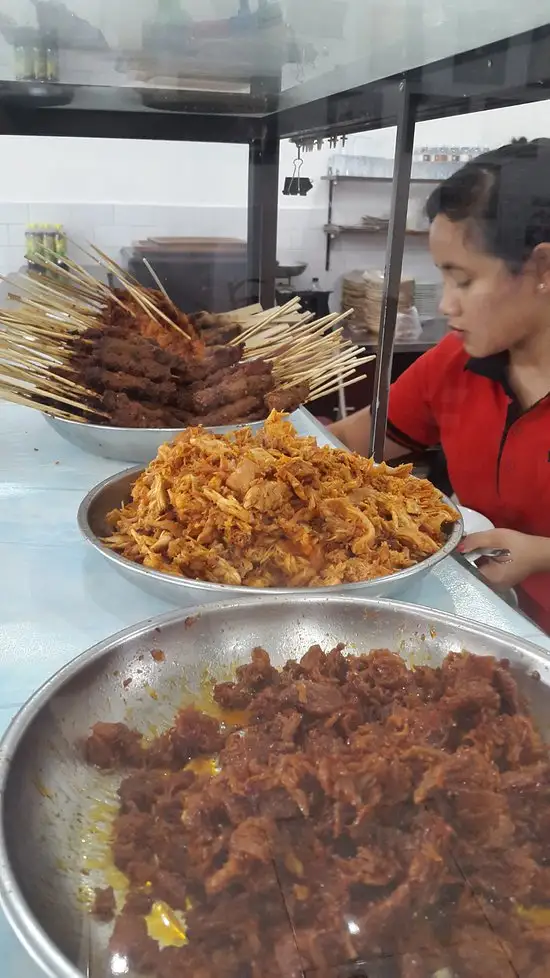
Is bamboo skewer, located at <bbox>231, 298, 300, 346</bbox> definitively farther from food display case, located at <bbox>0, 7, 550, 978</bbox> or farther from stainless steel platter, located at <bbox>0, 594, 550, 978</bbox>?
stainless steel platter, located at <bbox>0, 594, 550, 978</bbox>

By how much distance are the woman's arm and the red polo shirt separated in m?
0.03

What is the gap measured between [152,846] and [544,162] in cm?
153

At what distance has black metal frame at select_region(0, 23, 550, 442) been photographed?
1487 millimetres

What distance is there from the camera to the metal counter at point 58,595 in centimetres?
111

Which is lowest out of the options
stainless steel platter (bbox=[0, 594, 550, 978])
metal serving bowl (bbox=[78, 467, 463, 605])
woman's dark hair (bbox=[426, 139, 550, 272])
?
stainless steel platter (bbox=[0, 594, 550, 978])

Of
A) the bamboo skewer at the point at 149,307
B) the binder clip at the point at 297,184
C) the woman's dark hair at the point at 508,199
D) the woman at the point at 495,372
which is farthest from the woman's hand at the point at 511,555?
the binder clip at the point at 297,184

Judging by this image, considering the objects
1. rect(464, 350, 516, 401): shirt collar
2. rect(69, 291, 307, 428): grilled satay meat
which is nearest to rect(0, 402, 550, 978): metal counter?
rect(69, 291, 307, 428): grilled satay meat

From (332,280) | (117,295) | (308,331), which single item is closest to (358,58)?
(308,331)

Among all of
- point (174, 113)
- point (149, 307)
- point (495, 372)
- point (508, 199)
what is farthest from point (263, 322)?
point (174, 113)

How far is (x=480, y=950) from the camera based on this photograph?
618mm

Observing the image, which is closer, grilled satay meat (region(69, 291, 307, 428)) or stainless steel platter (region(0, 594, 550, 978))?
stainless steel platter (region(0, 594, 550, 978))

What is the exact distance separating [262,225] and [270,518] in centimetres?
252

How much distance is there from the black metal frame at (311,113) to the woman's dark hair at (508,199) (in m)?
0.13

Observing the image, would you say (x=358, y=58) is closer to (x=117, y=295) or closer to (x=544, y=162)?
(x=544, y=162)
